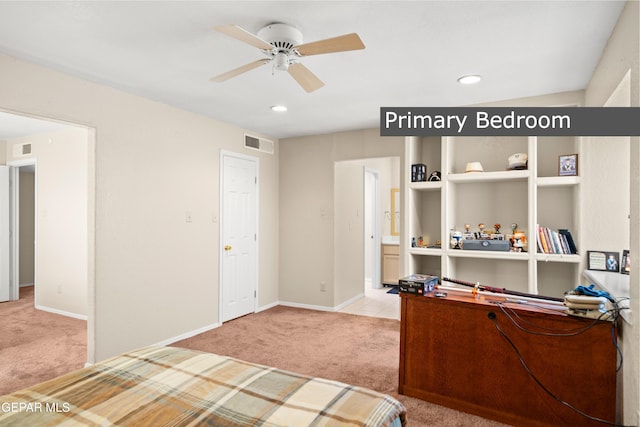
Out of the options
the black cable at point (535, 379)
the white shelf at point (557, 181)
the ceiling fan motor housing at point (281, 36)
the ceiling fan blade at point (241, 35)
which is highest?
the ceiling fan motor housing at point (281, 36)

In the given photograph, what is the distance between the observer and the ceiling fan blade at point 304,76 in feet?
7.84

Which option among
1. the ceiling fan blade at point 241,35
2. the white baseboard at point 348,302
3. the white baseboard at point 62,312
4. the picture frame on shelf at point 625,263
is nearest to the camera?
the ceiling fan blade at point 241,35

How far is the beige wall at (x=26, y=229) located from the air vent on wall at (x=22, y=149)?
1.34 metres

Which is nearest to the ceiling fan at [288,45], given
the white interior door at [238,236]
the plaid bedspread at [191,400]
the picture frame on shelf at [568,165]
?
the plaid bedspread at [191,400]

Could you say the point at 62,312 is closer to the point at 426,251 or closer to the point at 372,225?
the point at 426,251

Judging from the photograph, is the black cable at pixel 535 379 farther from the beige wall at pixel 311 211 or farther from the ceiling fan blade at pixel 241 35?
the beige wall at pixel 311 211

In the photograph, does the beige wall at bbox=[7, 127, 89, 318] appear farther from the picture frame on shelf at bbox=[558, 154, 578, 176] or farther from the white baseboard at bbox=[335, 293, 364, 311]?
the picture frame on shelf at bbox=[558, 154, 578, 176]

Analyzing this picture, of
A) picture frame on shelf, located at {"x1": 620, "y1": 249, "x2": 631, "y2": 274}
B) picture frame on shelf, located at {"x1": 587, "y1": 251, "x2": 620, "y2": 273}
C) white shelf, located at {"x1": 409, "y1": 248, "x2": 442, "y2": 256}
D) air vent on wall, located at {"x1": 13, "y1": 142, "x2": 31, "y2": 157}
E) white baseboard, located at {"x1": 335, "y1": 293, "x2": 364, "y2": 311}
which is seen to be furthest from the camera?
air vent on wall, located at {"x1": 13, "y1": 142, "x2": 31, "y2": 157}

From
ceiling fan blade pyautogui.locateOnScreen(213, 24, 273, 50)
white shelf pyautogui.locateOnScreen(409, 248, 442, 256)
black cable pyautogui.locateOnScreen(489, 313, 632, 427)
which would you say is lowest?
black cable pyautogui.locateOnScreen(489, 313, 632, 427)

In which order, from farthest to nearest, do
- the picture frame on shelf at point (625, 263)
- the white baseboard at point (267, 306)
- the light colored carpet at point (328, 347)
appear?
the white baseboard at point (267, 306)
the picture frame on shelf at point (625, 263)
the light colored carpet at point (328, 347)

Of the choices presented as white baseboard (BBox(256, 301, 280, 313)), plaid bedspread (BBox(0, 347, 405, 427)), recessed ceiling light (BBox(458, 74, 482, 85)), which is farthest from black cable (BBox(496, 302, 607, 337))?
white baseboard (BBox(256, 301, 280, 313))

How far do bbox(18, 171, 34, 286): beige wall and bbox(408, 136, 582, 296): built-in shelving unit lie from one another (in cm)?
659

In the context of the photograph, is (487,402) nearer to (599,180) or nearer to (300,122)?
(599,180)

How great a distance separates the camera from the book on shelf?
11.1 feet
